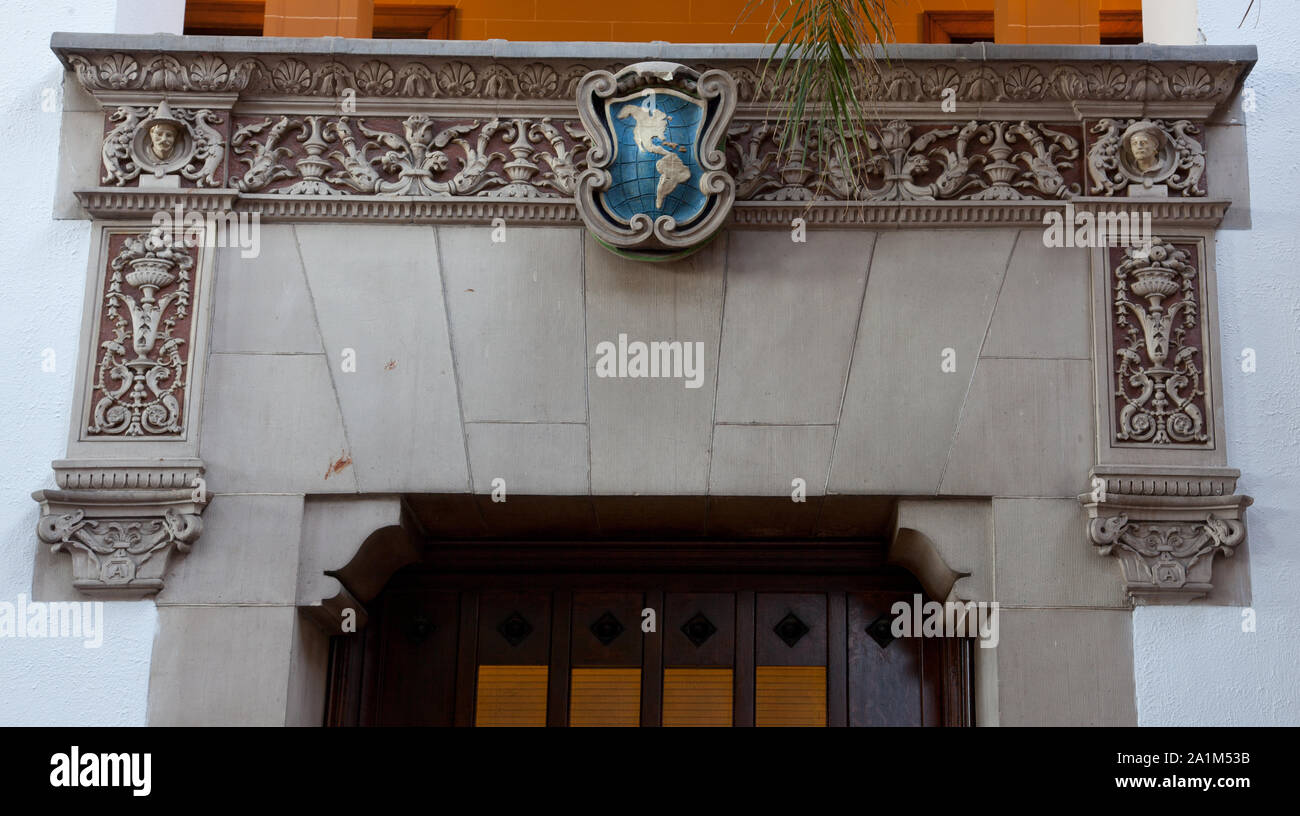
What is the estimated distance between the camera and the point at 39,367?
698cm

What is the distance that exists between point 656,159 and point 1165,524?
2.71m

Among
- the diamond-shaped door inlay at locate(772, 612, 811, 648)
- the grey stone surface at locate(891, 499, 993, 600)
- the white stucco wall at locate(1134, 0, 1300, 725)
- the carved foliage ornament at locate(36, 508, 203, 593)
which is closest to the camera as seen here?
the white stucco wall at locate(1134, 0, 1300, 725)

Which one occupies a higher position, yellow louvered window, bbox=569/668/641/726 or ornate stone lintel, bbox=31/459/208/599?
ornate stone lintel, bbox=31/459/208/599

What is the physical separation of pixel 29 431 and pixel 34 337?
434 millimetres

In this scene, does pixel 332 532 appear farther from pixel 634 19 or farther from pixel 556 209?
pixel 634 19

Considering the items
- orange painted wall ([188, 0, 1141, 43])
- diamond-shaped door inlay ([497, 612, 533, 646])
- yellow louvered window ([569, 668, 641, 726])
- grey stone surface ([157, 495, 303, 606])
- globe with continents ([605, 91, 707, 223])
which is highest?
orange painted wall ([188, 0, 1141, 43])

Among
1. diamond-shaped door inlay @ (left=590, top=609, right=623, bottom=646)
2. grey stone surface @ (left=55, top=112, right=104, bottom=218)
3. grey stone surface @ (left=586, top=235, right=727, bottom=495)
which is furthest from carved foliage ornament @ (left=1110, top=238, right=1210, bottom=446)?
grey stone surface @ (left=55, top=112, right=104, bottom=218)

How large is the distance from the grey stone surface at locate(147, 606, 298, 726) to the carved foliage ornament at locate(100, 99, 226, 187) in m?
1.96

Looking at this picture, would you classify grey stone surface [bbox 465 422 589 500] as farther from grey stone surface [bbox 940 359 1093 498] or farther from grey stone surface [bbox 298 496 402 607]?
grey stone surface [bbox 940 359 1093 498]

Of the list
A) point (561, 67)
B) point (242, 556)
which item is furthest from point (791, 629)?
point (561, 67)

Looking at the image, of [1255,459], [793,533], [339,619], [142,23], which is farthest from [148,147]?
[1255,459]

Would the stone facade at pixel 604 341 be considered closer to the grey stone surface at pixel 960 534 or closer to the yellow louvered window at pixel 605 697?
the grey stone surface at pixel 960 534

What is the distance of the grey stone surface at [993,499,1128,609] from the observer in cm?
669

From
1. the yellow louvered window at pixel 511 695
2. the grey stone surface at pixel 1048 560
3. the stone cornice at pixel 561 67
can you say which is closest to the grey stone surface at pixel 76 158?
the stone cornice at pixel 561 67
